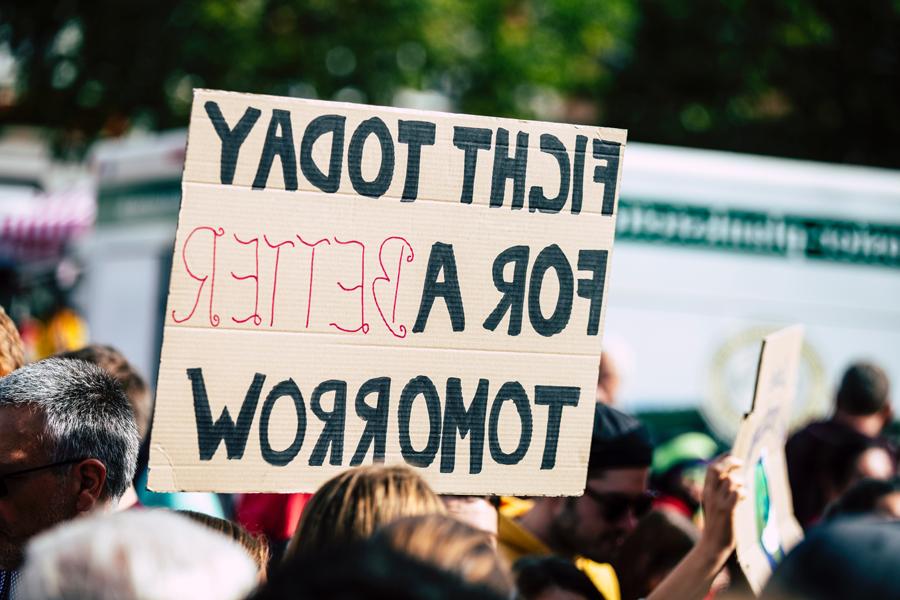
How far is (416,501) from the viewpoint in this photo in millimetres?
2100

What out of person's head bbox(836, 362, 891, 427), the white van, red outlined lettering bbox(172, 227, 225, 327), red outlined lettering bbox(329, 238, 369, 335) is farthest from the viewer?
the white van

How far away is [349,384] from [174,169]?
6457 mm

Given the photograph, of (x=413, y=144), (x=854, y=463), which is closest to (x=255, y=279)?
(x=413, y=144)

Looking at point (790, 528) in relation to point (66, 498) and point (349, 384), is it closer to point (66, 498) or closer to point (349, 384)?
point (349, 384)

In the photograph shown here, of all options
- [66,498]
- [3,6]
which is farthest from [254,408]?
[3,6]

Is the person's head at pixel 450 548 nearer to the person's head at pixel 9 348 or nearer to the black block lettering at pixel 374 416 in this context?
the black block lettering at pixel 374 416

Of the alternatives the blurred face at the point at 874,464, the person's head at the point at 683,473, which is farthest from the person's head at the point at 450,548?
the blurred face at the point at 874,464

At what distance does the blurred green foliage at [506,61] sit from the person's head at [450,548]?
400 inches

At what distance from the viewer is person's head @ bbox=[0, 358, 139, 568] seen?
2.40 meters

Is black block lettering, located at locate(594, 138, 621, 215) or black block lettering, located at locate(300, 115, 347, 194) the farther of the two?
black block lettering, located at locate(594, 138, 621, 215)

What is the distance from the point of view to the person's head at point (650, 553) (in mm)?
3455

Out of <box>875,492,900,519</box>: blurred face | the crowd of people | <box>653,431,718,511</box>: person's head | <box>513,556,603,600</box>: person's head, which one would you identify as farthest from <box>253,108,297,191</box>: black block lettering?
<box>653,431,718,511</box>: person's head

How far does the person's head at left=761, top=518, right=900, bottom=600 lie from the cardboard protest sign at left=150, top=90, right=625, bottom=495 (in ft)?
3.72

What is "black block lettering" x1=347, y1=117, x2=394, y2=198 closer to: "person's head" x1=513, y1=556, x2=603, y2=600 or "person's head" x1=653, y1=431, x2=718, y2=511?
"person's head" x1=513, y1=556, x2=603, y2=600
